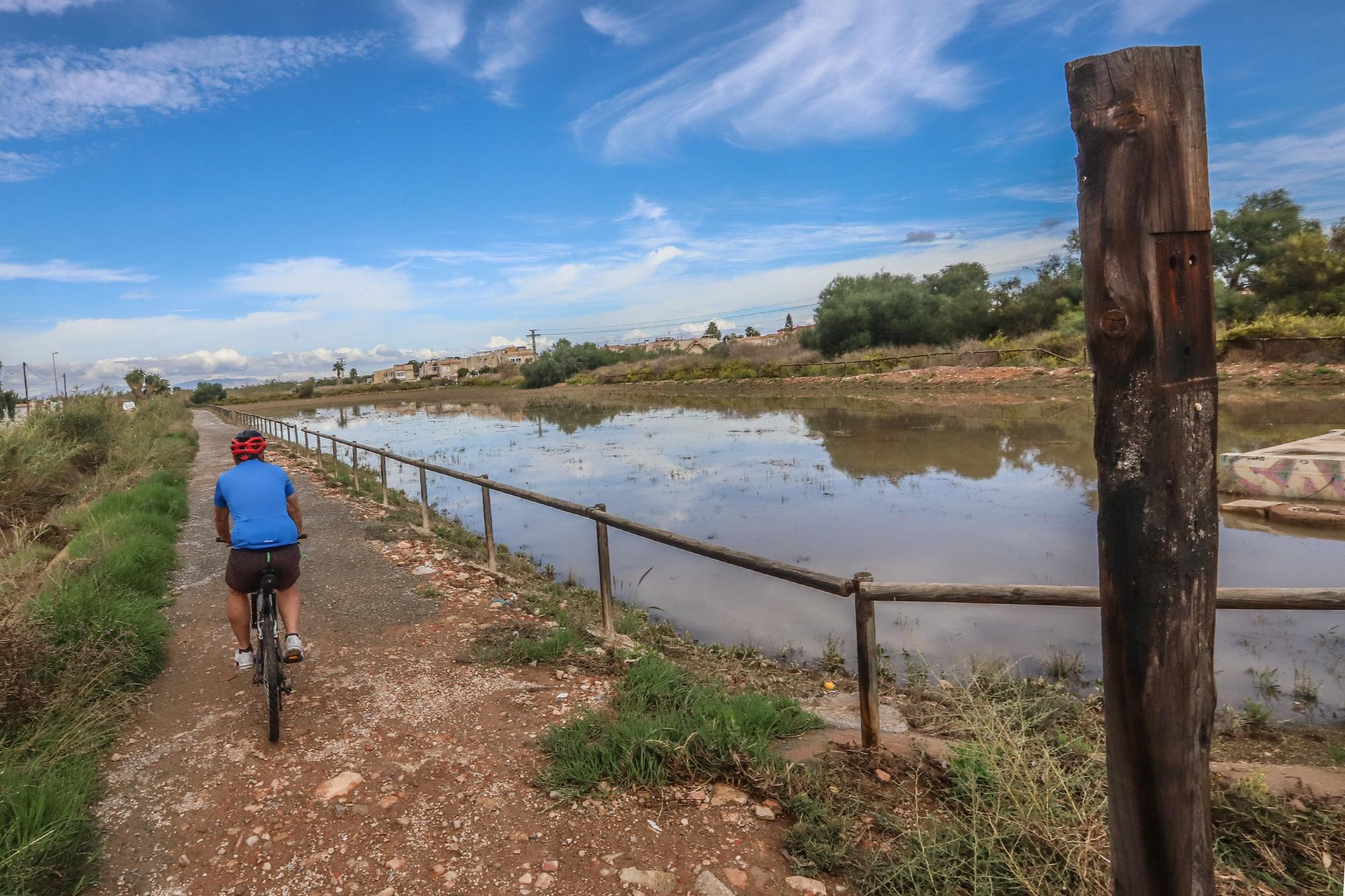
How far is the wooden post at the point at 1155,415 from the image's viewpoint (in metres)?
1.58

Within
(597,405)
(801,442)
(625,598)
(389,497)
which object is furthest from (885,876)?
(597,405)

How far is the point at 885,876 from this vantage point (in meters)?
2.86

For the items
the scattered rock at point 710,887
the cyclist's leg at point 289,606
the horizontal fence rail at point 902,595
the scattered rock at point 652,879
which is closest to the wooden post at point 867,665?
the horizontal fence rail at point 902,595

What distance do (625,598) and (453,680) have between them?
328 cm

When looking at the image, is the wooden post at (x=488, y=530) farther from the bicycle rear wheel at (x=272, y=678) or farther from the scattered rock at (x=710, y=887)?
the scattered rock at (x=710, y=887)

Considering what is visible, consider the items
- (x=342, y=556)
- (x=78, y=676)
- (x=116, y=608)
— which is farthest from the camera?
(x=342, y=556)

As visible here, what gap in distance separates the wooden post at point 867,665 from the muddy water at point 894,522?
2.28 metres

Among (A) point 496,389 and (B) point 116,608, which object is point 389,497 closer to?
(B) point 116,608

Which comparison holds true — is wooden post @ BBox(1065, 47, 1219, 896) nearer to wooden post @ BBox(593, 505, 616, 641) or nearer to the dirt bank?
wooden post @ BBox(593, 505, 616, 641)

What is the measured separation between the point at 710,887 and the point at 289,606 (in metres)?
3.24

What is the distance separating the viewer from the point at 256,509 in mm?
4473

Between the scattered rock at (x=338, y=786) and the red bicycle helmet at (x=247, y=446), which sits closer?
the scattered rock at (x=338, y=786)

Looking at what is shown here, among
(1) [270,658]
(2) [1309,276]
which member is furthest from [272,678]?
(2) [1309,276]

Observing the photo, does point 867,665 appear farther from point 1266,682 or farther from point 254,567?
point 254,567
